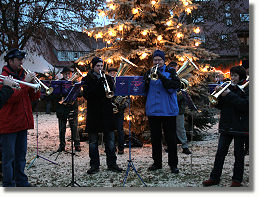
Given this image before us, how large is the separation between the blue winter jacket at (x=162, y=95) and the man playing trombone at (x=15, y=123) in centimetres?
200

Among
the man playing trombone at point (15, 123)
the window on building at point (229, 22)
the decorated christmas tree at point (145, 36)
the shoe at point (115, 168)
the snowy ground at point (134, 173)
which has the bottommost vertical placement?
the snowy ground at point (134, 173)

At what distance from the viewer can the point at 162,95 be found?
5098mm

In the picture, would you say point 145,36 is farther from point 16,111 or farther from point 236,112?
point 16,111

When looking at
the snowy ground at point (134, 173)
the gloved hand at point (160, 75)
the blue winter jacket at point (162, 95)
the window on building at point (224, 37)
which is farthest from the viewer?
the window on building at point (224, 37)

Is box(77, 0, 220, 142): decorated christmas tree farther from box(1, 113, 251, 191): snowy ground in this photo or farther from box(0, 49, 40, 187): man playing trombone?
box(0, 49, 40, 187): man playing trombone

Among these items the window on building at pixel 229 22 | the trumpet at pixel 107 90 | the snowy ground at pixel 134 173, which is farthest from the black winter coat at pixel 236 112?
the window on building at pixel 229 22

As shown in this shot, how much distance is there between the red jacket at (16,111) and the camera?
3951 millimetres

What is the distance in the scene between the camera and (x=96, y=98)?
5238 mm

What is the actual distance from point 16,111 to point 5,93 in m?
0.43

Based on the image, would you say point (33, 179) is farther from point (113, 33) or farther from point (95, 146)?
point (113, 33)

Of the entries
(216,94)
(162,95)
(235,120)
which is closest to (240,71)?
(216,94)

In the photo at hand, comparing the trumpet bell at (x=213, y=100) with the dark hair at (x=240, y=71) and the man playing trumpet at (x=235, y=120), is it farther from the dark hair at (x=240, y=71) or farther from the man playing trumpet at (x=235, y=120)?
the dark hair at (x=240, y=71)

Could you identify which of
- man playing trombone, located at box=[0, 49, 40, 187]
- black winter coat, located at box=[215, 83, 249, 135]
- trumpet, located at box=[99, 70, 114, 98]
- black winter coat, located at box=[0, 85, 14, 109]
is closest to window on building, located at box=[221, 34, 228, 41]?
black winter coat, located at box=[215, 83, 249, 135]

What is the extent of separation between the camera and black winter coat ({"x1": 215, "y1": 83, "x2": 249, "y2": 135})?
13.6 ft
